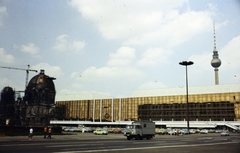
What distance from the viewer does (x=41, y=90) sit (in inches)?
3942

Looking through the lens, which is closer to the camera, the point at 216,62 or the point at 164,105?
the point at 164,105

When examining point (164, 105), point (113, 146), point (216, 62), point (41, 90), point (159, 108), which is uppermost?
point (216, 62)

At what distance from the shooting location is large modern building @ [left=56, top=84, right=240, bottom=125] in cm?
11938

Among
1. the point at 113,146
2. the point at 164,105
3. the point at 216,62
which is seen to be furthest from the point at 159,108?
the point at 113,146

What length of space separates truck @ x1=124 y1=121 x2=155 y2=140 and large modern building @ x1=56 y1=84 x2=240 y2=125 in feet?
287

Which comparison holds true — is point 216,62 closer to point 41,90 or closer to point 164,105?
point 164,105

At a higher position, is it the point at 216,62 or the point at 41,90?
the point at 216,62

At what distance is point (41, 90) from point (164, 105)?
2574 inches

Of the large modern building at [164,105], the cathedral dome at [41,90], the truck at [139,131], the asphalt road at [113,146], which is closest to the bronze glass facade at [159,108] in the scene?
the large modern building at [164,105]

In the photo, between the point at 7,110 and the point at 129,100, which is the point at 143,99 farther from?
the point at 7,110

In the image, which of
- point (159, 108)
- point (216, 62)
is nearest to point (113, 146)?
point (159, 108)

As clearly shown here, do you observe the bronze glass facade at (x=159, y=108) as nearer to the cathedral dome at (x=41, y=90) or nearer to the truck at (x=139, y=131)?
the cathedral dome at (x=41, y=90)

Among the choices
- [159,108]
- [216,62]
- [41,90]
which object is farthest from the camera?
[216,62]

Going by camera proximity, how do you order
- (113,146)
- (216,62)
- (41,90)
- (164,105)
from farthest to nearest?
(216,62) < (164,105) < (41,90) < (113,146)
